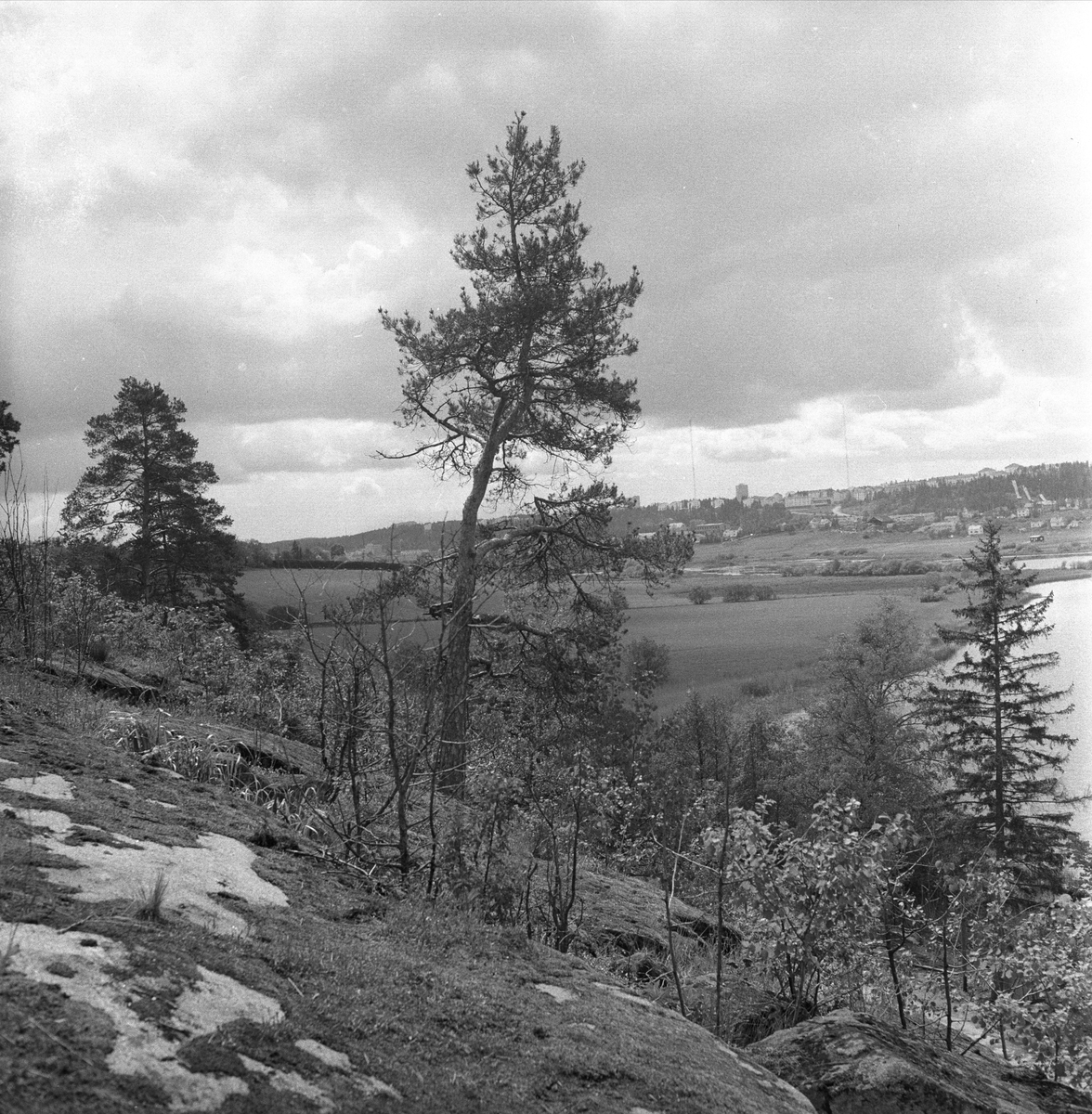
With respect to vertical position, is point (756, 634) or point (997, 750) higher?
point (997, 750)

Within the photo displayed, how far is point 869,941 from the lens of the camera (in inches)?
209

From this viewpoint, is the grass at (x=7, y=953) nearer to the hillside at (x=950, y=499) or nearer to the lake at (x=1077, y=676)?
the lake at (x=1077, y=676)

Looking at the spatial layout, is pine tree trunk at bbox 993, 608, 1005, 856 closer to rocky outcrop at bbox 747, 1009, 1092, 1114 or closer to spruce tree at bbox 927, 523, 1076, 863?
spruce tree at bbox 927, 523, 1076, 863

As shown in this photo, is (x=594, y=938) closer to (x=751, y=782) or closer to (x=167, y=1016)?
(x=167, y=1016)

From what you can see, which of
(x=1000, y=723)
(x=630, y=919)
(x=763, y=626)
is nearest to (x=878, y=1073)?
(x=630, y=919)

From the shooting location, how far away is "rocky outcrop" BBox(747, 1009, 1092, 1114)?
3.48m

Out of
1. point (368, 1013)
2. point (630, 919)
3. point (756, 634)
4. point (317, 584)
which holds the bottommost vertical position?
point (756, 634)

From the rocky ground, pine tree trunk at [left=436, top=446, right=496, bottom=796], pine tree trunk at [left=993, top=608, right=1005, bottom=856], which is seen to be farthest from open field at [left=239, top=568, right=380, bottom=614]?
pine tree trunk at [left=993, top=608, right=1005, bottom=856]

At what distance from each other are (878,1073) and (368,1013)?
2.36m

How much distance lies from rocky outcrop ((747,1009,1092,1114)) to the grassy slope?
62 centimetres

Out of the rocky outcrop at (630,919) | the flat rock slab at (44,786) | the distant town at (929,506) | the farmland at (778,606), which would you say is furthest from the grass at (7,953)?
the distant town at (929,506)

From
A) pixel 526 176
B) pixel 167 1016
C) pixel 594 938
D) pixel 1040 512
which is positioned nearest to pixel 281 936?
pixel 167 1016

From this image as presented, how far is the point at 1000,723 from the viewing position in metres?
30.2

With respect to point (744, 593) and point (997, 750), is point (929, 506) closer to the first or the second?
A: point (744, 593)
